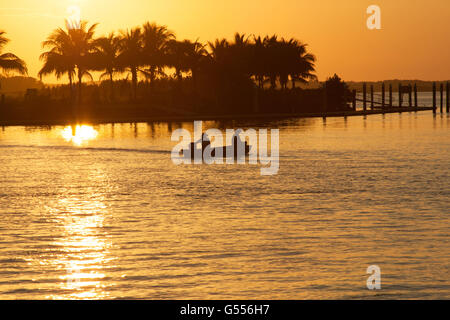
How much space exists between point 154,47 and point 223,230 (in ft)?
201

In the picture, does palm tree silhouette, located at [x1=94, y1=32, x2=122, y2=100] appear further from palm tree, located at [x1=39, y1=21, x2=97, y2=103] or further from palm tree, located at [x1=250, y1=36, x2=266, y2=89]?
palm tree, located at [x1=250, y1=36, x2=266, y2=89]

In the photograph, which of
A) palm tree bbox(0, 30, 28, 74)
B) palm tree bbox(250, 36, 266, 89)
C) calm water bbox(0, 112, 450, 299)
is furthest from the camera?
palm tree bbox(250, 36, 266, 89)

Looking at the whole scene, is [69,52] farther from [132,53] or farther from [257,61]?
[257,61]

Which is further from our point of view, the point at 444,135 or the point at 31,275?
the point at 444,135

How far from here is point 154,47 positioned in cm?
7369

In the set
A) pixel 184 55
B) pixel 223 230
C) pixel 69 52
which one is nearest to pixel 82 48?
pixel 69 52

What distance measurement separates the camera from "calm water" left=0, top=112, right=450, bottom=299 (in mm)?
10062

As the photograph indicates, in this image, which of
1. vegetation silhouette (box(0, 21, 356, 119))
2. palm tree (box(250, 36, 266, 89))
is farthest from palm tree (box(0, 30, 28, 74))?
palm tree (box(250, 36, 266, 89))

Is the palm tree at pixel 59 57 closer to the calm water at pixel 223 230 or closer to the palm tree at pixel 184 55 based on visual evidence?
the palm tree at pixel 184 55

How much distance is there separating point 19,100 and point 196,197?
49164 mm

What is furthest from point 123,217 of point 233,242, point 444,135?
point 444,135

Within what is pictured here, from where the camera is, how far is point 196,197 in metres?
19.3

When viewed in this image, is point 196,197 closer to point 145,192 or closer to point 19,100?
point 145,192

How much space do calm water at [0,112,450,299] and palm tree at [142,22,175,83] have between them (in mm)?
44581
